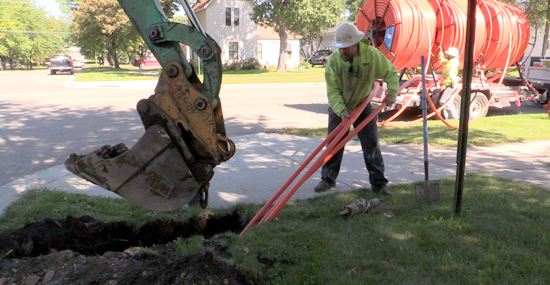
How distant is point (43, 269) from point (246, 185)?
10.2 ft

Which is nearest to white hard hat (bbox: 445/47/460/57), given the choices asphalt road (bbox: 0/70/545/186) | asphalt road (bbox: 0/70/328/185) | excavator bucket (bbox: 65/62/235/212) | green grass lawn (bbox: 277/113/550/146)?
green grass lawn (bbox: 277/113/550/146)

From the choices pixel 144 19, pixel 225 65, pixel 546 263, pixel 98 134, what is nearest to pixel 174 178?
pixel 144 19

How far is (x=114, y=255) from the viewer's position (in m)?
3.48

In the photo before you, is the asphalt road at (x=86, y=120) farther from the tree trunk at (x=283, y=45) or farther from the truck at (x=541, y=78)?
the tree trunk at (x=283, y=45)

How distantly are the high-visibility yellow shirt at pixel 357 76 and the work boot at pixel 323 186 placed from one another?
0.97m

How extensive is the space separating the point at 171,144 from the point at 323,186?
316 cm

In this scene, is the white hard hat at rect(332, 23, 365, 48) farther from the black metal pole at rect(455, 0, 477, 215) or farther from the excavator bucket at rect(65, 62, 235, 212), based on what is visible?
the excavator bucket at rect(65, 62, 235, 212)

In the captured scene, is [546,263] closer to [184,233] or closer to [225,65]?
[184,233]

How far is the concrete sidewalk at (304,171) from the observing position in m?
5.78

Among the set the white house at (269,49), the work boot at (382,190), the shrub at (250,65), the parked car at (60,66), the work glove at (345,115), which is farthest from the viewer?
the white house at (269,49)

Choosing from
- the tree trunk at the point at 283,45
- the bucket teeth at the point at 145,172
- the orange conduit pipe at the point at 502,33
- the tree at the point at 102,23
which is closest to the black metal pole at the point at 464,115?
the bucket teeth at the point at 145,172

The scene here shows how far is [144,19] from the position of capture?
3131mm

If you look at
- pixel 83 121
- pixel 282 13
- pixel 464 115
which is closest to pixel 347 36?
pixel 464 115

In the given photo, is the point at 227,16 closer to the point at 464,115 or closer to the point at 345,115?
the point at 345,115
